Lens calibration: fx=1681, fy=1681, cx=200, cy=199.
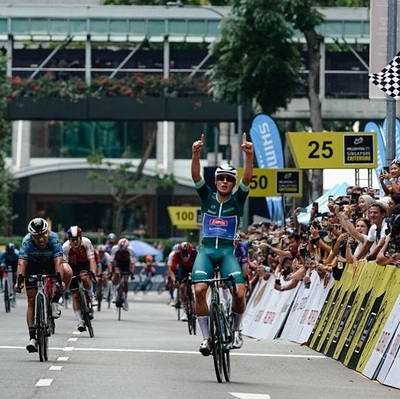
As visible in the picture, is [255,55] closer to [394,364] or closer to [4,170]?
[394,364]

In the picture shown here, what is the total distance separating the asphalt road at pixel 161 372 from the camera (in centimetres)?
1535

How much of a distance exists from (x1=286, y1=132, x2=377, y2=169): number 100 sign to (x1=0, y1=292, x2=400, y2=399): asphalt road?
3971mm

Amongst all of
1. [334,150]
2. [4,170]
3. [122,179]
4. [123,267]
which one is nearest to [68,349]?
[334,150]

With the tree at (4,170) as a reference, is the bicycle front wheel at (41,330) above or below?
below

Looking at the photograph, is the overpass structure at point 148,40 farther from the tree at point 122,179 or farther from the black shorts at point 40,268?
the black shorts at point 40,268

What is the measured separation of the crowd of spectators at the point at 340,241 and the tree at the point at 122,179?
5019 cm

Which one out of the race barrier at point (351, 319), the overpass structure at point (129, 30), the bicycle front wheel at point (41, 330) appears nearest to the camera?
the race barrier at point (351, 319)

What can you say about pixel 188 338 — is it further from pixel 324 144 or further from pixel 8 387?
pixel 8 387

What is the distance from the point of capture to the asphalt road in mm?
15352

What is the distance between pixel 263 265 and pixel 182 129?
2250 inches

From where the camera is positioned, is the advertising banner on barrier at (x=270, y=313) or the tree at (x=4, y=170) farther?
the tree at (x=4, y=170)

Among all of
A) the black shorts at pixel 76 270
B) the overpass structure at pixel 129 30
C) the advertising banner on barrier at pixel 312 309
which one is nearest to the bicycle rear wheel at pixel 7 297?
the black shorts at pixel 76 270

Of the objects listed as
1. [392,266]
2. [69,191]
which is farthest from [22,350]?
[69,191]

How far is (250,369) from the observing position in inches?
750
